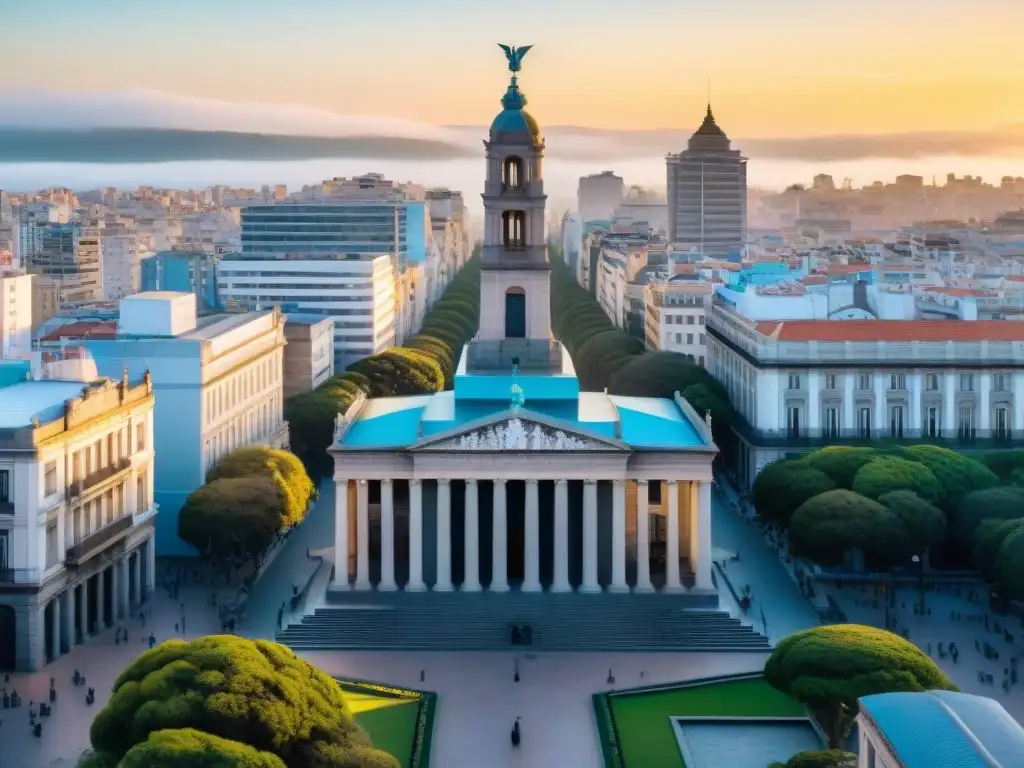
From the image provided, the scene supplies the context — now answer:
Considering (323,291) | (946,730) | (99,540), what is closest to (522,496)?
(99,540)

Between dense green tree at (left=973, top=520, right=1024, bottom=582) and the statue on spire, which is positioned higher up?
the statue on spire

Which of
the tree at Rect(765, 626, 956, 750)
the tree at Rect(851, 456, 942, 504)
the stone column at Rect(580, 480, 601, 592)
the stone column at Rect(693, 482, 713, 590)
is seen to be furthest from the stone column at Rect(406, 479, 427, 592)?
the tree at Rect(851, 456, 942, 504)

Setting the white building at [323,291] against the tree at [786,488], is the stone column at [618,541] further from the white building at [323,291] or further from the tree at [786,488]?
the white building at [323,291]

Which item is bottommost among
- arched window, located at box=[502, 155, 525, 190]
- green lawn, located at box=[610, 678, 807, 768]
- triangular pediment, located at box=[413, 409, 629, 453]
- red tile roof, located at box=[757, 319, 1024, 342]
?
green lawn, located at box=[610, 678, 807, 768]

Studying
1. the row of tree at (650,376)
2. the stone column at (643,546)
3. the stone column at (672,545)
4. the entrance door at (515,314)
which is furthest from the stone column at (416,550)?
the row of tree at (650,376)

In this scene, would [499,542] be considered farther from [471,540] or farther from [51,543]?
[51,543]

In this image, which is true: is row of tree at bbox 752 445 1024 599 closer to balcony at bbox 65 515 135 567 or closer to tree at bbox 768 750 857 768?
tree at bbox 768 750 857 768

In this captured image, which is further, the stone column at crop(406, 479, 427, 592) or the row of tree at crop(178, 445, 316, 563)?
the row of tree at crop(178, 445, 316, 563)
